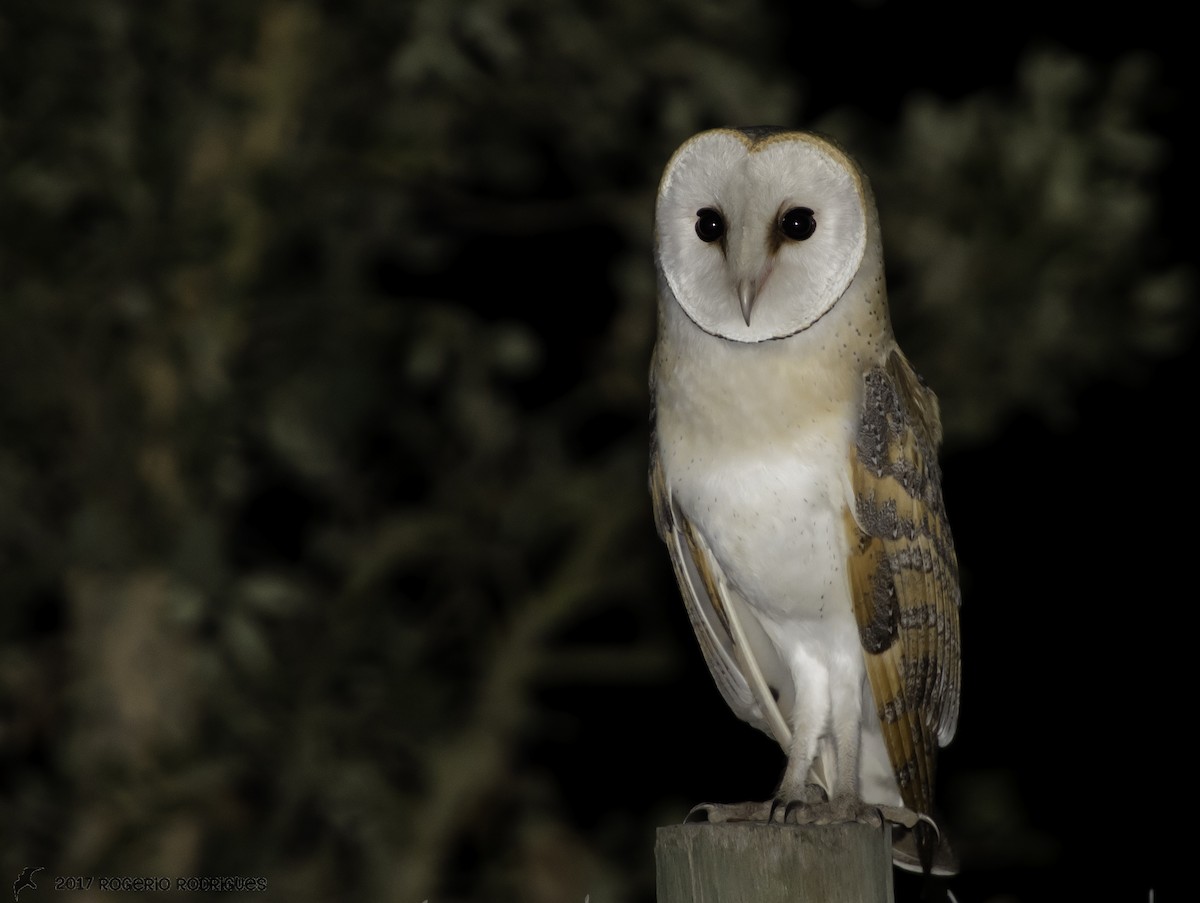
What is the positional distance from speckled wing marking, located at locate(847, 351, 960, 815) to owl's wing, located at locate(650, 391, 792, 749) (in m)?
0.23

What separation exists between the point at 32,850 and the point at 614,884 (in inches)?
54.8

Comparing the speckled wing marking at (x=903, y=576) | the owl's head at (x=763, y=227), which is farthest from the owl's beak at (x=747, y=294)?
the speckled wing marking at (x=903, y=576)

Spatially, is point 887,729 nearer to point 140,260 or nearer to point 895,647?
point 895,647

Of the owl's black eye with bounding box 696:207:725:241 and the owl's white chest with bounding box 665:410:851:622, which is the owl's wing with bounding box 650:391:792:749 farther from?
the owl's black eye with bounding box 696:207:725:241

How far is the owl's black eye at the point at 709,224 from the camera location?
7.77ft

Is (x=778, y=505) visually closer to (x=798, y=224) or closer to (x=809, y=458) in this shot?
(x=809, y=458)

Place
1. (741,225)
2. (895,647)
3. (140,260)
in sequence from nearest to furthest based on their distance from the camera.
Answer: (741,225)
(895,647)
(140,260)

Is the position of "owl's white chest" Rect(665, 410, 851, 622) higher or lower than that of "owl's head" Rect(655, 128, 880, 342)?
lower

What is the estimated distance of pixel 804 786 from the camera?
99.8 inches

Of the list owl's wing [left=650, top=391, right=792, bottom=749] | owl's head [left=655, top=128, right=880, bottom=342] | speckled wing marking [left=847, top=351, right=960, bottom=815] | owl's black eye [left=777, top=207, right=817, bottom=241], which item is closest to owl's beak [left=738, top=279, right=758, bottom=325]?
owl's head [left=655, top=128, right=880, bottom=342]

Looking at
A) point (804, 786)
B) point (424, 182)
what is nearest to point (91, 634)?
point (424, 182)

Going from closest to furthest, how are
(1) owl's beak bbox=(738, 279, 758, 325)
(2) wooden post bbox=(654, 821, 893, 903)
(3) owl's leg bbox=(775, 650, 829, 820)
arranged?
(2) wooden post bbox=(654, 821, 893, 903)
(1) owl's beak bbox=(738, 279, 758, 325)
(3) owl's leg bbox=(775, 650, 829, 820)

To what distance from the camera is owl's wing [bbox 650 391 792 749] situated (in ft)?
8.59

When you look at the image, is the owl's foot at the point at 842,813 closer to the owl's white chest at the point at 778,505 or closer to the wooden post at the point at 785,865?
the owl's white chest at the point at 778,505
